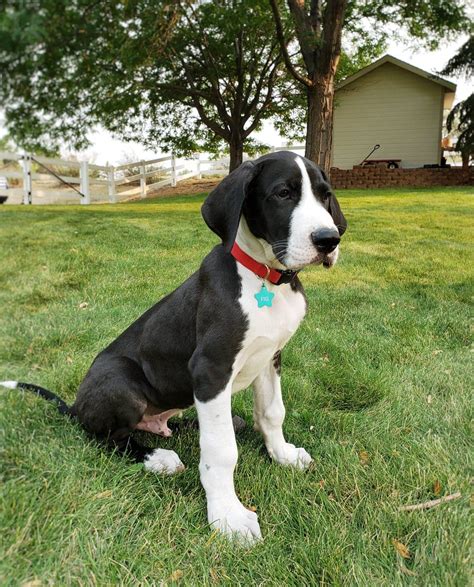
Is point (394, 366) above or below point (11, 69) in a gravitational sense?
below

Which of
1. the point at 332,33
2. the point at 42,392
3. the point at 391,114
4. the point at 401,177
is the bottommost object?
the point at 42,392

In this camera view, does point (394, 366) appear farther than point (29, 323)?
No

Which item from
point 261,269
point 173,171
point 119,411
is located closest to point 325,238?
point 261,269

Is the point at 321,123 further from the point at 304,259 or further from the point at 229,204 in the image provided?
the point at 304,259

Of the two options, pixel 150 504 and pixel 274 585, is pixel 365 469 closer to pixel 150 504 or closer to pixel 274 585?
pixel 274 585

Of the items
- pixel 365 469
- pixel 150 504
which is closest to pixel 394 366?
pixel 365 469

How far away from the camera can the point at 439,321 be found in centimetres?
491

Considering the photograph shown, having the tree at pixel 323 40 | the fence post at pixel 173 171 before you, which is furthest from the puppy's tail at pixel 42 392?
the fence post at pixel 173 171

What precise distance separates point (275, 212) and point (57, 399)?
5.59 feet

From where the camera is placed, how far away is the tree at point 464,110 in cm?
2050

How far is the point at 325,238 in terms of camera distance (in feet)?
6.85

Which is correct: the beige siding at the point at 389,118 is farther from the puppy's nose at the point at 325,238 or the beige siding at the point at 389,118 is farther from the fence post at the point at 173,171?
the puppy's nose at the point at 325,238

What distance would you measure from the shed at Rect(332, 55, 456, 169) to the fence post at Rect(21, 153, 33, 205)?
590 inches

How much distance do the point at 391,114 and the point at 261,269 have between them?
81.0 feet
